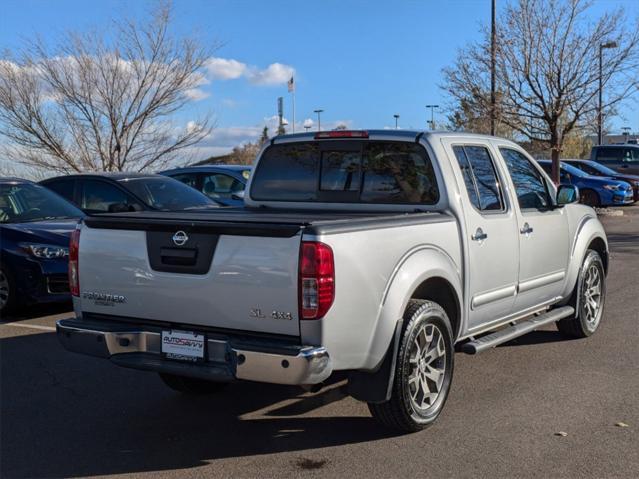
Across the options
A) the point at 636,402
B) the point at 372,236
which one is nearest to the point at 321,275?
the point at 372,236

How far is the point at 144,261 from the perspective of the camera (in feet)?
14.5

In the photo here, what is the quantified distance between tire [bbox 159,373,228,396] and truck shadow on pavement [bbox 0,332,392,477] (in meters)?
0.07

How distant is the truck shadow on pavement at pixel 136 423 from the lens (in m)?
4.34

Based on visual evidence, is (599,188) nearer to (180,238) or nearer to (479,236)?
(479,236)

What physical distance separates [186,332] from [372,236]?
3.92 ft

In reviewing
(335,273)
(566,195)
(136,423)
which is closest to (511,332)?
(566,195)

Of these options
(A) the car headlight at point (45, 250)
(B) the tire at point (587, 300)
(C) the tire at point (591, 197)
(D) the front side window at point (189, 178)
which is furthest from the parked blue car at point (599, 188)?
(A) the car headlight at point (45, 250)

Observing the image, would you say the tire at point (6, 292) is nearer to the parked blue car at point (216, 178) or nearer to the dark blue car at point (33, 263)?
the dark blue car at point (33, 263)

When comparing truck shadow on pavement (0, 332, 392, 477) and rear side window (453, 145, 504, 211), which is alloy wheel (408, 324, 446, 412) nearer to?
truck shadow on pavement (0, 332, 392, 477)

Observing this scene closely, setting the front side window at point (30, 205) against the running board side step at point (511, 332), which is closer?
the running board side step at point (511, 332)

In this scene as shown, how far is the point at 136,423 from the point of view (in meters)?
4.95

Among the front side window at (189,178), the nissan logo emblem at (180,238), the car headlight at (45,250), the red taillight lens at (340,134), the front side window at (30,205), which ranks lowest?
the car headlight at (45,250)

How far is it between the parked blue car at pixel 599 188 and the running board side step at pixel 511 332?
16611mm

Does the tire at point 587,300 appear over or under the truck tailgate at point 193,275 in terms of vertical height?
under
